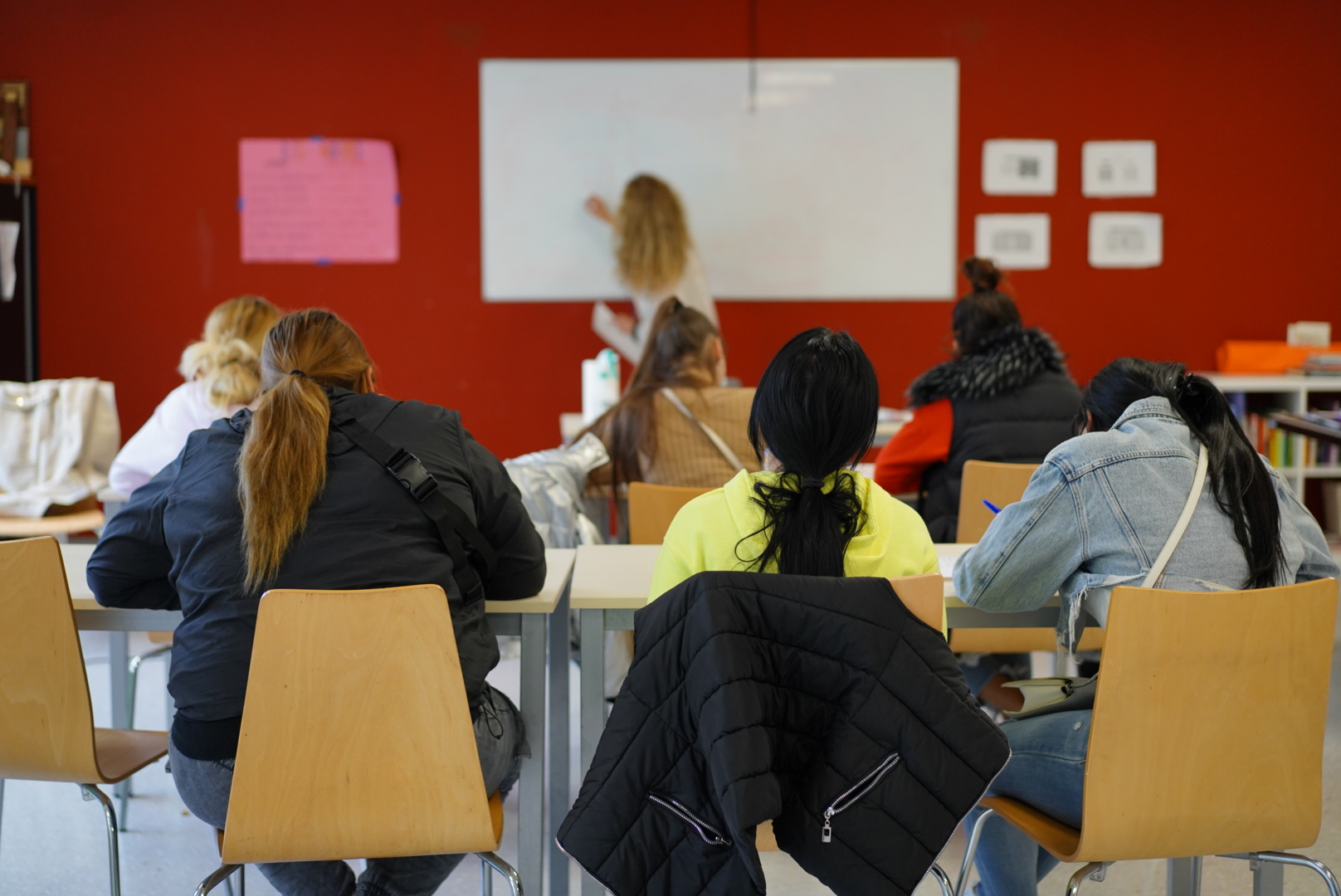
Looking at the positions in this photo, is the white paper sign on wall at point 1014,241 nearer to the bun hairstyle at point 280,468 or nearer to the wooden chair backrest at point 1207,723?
the wooden chair backrest at point 1207,723

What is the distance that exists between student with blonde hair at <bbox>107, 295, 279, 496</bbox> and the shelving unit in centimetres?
391

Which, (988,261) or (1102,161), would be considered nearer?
(988,261)

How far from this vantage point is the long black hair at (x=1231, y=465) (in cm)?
166

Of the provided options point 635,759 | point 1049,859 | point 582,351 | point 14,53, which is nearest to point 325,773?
point 635,759

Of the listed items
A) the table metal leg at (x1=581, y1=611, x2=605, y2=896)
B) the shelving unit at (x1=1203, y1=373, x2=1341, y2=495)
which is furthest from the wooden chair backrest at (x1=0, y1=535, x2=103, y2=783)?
the shelving unit at (x1=1203, y1=373, x2=1341, y2=495)

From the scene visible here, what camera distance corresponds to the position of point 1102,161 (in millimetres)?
5234

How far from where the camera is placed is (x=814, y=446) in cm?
149

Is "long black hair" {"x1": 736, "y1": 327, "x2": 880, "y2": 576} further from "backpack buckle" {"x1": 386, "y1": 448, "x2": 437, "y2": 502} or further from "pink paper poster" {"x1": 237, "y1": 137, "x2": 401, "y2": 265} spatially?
"pink paper poster" {"x1": 237, "y1": 137, "x2": 401, "y2": 265}

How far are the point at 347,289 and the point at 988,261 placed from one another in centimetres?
296

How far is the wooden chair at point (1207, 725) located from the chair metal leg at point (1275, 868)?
4 cm

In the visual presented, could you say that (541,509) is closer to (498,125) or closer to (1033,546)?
(1033,546)

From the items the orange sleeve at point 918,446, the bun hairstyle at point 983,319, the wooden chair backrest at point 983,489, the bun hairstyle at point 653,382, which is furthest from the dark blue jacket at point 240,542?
the bun hairstyle at point 983,319

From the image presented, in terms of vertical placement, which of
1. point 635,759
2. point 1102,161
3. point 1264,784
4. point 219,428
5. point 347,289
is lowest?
point 1264,784

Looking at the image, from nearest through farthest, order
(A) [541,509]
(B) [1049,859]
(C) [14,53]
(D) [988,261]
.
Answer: (B) [1049,859] → (A) [541,509] → (D) [988,261] → (C) [14,53]
